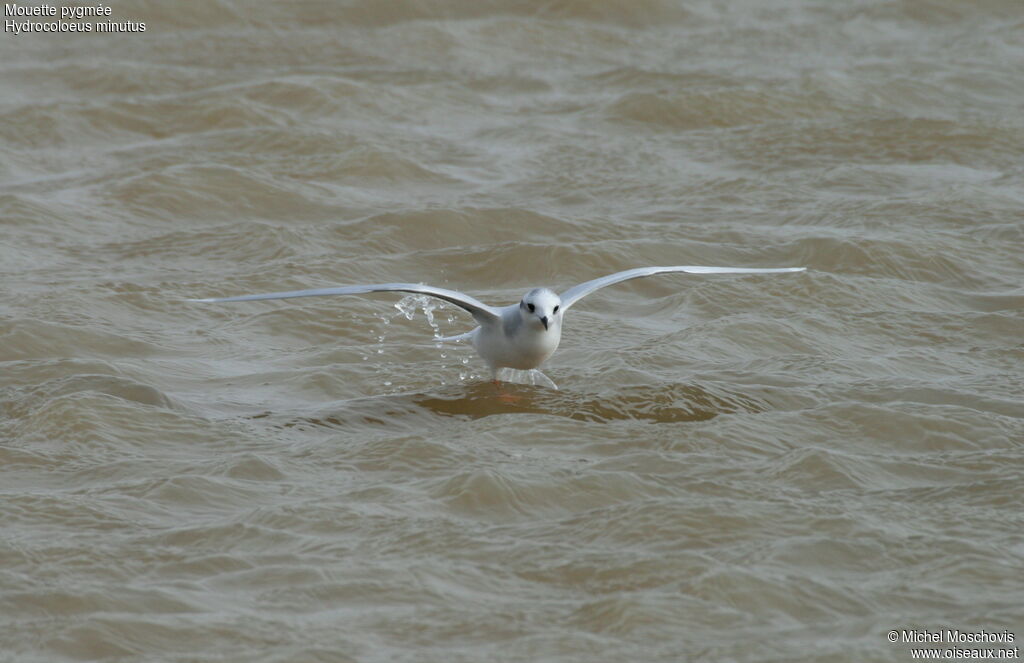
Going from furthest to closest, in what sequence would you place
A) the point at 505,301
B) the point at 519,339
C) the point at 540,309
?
the point at 505,301 < the point at 519,339 < the point at 540,309

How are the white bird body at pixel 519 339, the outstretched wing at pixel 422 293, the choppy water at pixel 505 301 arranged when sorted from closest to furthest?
1. the choppy water at pixel 505 301
2. the outstretched wing at pixel 422 293
3. the white bird body at pixel 519 339

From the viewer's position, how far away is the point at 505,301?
1017 cm

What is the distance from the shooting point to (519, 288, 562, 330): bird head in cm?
783

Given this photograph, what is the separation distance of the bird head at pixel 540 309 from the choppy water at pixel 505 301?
51 centimetres

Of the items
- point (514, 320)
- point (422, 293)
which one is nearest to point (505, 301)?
point (514, 320)

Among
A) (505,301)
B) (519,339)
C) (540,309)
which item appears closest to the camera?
(540,309)

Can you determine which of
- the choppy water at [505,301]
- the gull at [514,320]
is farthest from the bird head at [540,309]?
the choppy water at [505,301]

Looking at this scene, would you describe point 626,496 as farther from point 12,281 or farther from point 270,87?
point 270,87

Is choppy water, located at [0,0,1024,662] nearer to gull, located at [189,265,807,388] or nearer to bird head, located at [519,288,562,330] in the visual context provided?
gull, located at [189,265,807,388]

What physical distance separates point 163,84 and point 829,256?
260 inches

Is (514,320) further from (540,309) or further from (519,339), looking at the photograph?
(540,309)

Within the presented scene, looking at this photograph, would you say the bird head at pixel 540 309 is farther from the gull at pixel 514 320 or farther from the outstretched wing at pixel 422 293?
the outstretched wing at pixel 422 293

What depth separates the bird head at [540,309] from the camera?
783 cm

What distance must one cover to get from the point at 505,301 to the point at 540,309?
2.36 metres
